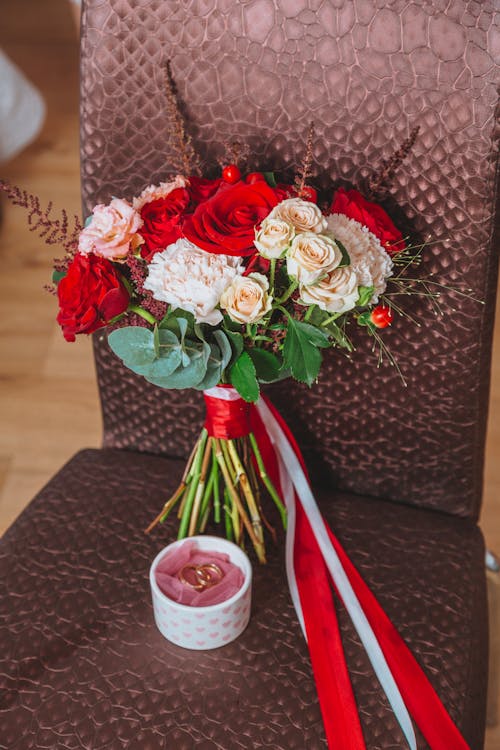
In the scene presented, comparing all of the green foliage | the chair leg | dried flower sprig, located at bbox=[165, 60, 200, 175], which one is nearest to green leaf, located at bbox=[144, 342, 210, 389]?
the green foliage

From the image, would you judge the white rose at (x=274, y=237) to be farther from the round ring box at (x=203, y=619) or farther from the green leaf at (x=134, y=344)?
the round ring box at (x=203, y=619)

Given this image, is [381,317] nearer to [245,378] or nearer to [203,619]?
[245,378]

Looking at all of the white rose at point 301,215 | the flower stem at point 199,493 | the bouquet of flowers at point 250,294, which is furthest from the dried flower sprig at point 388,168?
the flower stem at point 199,493

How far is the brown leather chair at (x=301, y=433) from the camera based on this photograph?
750 mm

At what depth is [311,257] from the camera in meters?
0.67

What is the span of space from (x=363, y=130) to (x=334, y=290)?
0.70 feet

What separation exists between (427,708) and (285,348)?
359 mm

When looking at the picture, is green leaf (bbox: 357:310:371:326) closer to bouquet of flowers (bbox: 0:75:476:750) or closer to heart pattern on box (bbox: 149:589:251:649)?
bouquet of flowers (bbox: 0:75:476:750)

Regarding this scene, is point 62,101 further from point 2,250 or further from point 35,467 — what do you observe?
point 35,467

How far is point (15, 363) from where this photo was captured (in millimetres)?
1887

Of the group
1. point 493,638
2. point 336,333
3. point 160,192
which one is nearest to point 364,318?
point 336,333

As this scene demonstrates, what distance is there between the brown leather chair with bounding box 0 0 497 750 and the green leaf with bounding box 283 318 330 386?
183mm

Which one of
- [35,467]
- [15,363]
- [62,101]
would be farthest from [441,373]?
[62,101]

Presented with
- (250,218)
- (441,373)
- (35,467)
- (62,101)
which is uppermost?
(62,101)
